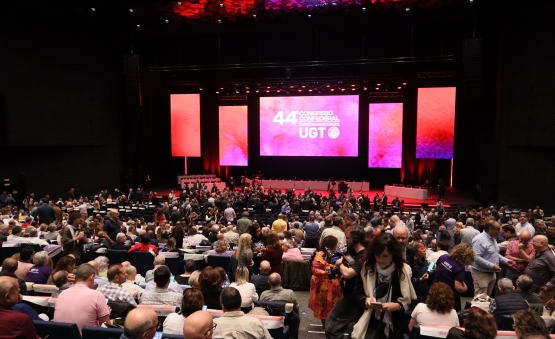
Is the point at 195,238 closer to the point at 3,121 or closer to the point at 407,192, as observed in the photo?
the point at 3,121

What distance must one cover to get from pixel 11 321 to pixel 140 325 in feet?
4.04

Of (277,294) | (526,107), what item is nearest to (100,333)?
(277,294)

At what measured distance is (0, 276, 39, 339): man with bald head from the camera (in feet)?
11.4

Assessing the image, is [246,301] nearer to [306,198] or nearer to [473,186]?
[306,198]

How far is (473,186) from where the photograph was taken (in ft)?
81.0

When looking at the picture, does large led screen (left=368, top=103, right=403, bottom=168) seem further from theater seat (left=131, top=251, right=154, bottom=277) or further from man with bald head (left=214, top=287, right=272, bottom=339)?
man with bald head (left=214, top=287, right=272, bottom=339)

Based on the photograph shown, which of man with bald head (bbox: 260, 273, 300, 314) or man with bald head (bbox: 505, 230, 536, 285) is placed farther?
man with bald head (bbox: 505, 230, 536, 285)

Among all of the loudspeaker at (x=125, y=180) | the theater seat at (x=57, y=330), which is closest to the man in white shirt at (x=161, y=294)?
the theater seat at (x=57, y=330)

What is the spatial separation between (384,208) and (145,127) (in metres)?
13.5

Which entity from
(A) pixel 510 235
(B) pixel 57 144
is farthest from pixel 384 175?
(A) pixel 510 235

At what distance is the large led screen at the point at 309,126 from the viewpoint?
24.0 metres

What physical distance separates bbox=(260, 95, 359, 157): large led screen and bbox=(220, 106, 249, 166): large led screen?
3.64 feet

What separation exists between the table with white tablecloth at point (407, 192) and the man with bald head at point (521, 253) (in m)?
14.7

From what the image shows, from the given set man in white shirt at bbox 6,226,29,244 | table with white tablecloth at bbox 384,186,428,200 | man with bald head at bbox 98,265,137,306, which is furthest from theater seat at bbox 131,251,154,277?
table with white tablecloth at bbox 384,186,428,200
